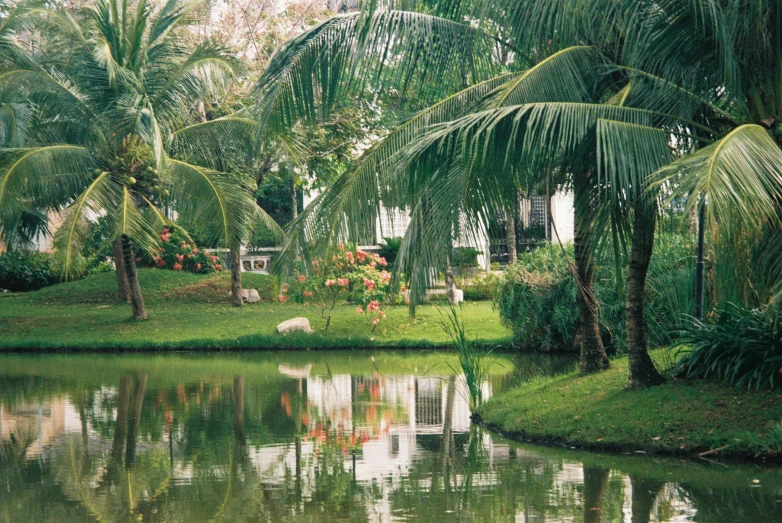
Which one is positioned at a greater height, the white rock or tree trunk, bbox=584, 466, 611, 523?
the white rock

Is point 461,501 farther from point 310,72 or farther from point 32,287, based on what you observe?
point 32,287

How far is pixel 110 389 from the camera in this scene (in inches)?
Answer: 592

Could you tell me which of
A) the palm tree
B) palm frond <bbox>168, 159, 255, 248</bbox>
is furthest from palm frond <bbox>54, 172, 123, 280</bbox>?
palm frond <bbox>168, 159, 255, 248</bbox>

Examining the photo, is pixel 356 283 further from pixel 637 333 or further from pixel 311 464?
pixel 311 464

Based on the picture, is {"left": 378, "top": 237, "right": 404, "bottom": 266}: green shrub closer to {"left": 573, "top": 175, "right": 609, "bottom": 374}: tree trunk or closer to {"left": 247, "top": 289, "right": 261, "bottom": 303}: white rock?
{"left": 247, "top": 289, "right": 261, "bottom": 303}: white rock

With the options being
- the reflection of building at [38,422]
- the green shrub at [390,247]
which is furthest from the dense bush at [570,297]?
the green shrub at [390,247]

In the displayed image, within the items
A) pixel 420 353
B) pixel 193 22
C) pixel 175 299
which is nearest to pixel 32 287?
A: pixel 175 299

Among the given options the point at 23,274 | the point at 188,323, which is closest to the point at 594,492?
the point at 188,323

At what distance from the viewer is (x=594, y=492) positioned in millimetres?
8273

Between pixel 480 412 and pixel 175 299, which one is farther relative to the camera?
pixel 175 299

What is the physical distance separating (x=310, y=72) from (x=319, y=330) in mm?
10120

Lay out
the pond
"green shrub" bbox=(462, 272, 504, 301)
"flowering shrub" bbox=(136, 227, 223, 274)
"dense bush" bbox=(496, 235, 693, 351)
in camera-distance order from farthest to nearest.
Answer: "flowering shrub" bbox=(136, 227, 223, 274) → "green shrub" bbox=(462, 272, 504, 301) → "dense bush" bbox=(496, 235, 693, 351) → the pond

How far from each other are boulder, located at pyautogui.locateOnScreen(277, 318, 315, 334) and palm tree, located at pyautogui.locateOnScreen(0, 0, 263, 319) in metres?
2.28

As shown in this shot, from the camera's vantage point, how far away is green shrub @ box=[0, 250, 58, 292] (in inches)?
1108
